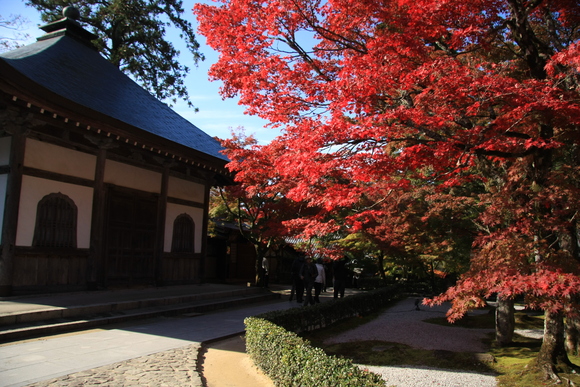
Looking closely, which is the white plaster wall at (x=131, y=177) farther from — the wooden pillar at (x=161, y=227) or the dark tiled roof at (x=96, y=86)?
the dark tiled roof at (x=96, y=86)

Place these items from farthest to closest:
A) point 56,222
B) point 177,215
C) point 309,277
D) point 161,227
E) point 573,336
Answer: point 177,215
point 161,227
point 309,277
point 56,222
point 573,336

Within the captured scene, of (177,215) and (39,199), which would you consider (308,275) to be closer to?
(177,215)

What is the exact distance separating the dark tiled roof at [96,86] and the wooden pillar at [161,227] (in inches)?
53.9

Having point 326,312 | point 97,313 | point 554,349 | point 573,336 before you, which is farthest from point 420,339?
point 97,313

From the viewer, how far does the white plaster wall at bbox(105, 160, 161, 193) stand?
37.4 ft

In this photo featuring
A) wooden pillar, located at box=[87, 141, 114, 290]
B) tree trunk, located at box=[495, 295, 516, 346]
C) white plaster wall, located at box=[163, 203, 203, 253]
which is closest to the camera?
tree trunk, located at box=[495, 295, 516, 346]

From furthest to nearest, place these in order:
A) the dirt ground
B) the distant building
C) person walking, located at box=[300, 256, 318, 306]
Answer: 1. person walking, located at box=[300, 256, 318, 306]
2. the distant building
3. the dirt ground

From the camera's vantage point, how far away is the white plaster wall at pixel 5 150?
30.2 feet

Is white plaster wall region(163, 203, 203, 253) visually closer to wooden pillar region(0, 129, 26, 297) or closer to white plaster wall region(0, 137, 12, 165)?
wooden pillar region(0, 129, 26, 297)

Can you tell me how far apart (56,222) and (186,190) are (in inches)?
191

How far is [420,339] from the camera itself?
9000 mm

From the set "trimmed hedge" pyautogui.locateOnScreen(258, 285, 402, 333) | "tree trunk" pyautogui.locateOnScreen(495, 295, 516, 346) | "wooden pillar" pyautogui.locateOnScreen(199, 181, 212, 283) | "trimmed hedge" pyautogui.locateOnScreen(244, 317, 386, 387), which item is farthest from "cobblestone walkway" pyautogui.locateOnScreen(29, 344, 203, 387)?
"wooden pillar" pyautogui.locateOnScreen(199, 181, 212, 283)

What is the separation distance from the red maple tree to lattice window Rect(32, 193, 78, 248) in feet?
19.6

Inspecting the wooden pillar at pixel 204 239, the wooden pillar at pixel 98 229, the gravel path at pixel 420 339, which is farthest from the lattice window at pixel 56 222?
the gravel path at pixel 420 339
